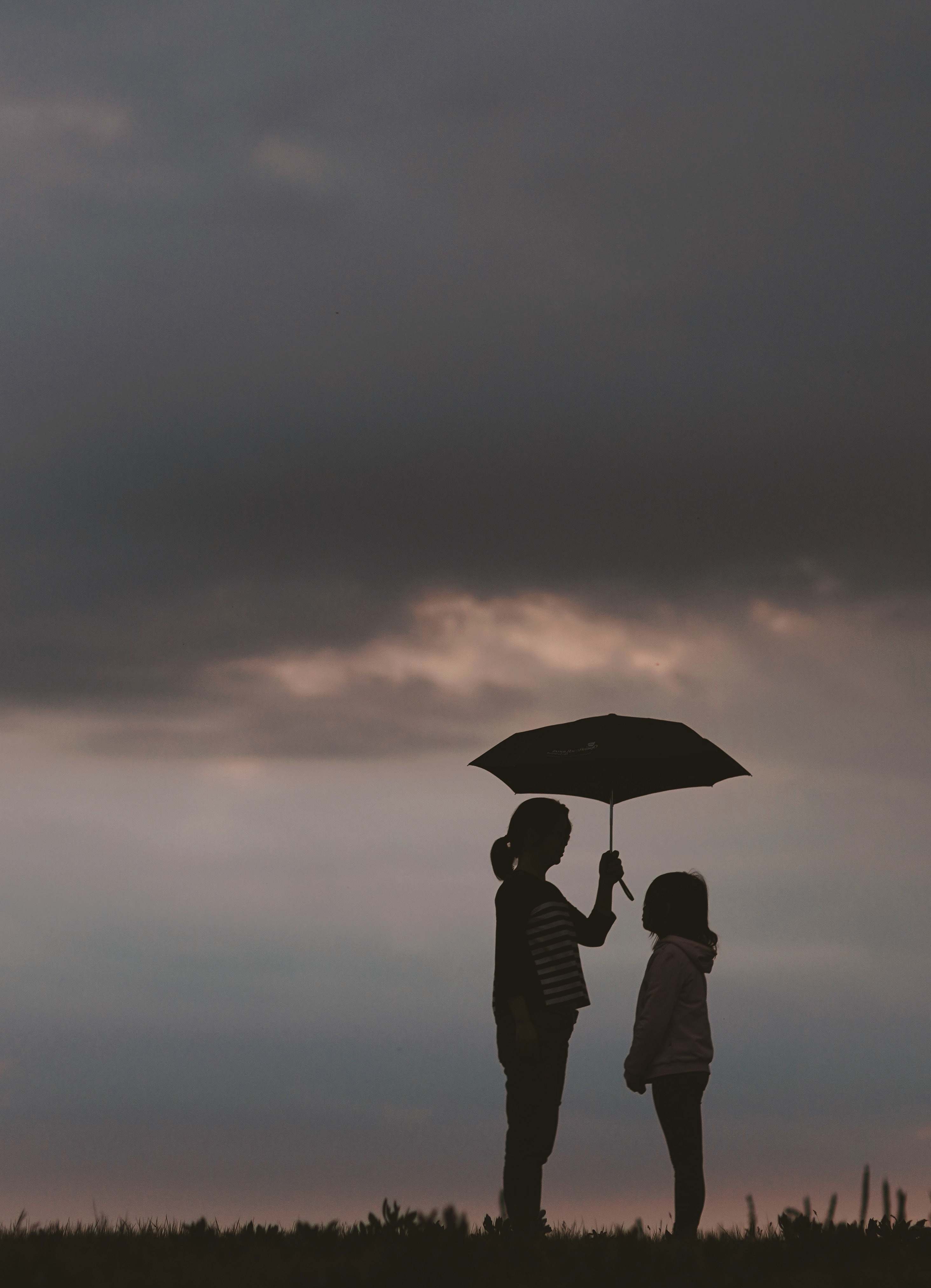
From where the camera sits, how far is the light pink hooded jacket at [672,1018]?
9188 mm

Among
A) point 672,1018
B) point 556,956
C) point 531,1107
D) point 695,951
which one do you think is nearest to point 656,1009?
point 672,1018

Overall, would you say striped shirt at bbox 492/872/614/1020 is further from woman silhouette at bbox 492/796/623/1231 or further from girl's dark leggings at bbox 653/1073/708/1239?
girl's dark leggings at bbox 653/1073/708/1239

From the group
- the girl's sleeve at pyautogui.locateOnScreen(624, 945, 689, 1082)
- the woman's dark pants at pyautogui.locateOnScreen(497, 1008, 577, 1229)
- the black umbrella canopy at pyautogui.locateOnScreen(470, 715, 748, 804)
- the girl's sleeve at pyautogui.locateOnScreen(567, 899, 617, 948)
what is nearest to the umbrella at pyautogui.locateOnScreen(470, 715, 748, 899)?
the black umbrella canopy at pyautogui.locateOnScreen(470, 715, 748, 804)

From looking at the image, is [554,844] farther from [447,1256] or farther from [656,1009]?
[447,1256]

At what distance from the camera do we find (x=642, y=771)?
1079 cm

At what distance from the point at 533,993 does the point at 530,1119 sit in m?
0.75

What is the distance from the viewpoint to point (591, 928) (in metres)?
9.72

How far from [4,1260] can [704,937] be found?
448cm

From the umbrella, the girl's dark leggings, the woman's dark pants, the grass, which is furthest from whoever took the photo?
the umbrella

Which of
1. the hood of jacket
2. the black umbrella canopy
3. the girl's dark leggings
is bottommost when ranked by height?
the girl's dark leggings

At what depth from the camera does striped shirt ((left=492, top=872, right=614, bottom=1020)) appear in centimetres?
909

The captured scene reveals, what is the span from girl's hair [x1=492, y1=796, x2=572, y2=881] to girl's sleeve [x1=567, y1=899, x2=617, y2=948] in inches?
20.3

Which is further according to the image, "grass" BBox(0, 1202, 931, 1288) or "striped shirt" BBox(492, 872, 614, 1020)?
"striped shirt" BBox(492, 872, 614, 1020)

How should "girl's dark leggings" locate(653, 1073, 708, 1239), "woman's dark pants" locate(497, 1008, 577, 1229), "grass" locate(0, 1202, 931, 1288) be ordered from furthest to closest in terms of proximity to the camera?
"girl's dark leggings" locate(653, 1073, 708, 1239), "woman's dark pants" locate(497, 1008, 577, 1229), "grass" locate(0, 1202, 931, 1288)
